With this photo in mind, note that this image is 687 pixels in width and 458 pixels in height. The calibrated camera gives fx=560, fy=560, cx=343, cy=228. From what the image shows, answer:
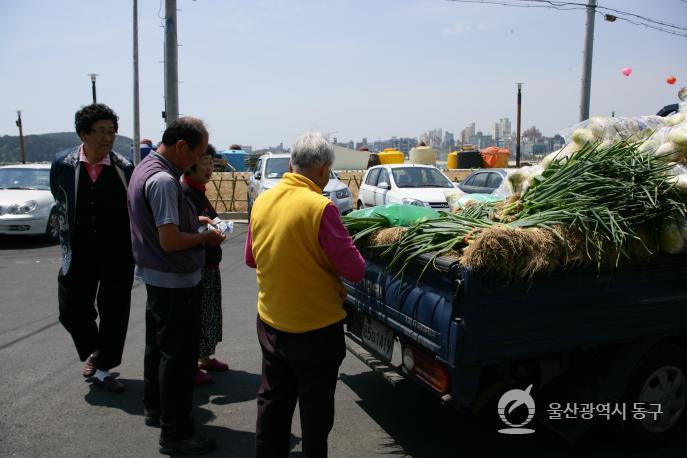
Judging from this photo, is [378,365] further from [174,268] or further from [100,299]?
[100,299]

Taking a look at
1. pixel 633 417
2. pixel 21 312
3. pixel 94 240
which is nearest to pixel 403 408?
pixel 633 417

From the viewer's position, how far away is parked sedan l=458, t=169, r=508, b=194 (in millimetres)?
15086

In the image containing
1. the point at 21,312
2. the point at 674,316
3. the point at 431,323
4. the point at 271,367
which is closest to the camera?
the point at 271,367

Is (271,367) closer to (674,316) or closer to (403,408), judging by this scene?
(403,408)

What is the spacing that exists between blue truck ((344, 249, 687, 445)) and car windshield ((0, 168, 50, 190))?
10972 millimetres

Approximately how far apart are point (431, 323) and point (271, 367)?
833 mm

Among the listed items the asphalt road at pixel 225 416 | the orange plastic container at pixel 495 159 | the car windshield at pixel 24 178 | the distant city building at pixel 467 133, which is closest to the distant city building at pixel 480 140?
the distant city building at pixel 467 133

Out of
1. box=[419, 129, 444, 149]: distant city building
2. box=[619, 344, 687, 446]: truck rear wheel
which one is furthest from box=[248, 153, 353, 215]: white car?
box=[419, 129, 444, 149]: distant city building

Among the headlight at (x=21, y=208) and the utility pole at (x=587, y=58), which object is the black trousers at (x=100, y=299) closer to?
the headlight at (x=21, y=208)

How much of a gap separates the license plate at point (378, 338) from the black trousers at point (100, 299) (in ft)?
5.95

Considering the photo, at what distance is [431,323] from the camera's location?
9.36ft

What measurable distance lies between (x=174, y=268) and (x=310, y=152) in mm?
1209

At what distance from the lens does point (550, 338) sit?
2865 mm

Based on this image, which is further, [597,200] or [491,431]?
[491,431]
